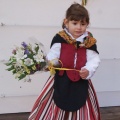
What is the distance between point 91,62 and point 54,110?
0.44 meters

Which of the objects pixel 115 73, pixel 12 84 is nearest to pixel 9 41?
pixel 12 84

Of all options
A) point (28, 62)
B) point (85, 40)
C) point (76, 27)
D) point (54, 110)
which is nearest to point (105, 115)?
point (54, 110)

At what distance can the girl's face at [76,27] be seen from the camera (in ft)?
6.78

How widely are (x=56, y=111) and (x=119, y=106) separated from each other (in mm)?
1534

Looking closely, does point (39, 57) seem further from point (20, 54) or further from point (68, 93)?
point (68, 93)

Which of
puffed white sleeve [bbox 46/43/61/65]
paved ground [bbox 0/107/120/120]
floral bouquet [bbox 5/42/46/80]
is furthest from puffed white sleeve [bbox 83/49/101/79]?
paved ground [bbox 0/107/120/120]

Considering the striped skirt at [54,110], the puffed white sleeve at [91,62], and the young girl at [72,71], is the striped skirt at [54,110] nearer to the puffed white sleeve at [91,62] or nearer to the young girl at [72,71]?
the young girl at [72,71]

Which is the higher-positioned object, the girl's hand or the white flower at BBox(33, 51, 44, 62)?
the white flower at BBox(33, 51, 44, 62)

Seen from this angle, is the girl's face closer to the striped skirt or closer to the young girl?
the young girl

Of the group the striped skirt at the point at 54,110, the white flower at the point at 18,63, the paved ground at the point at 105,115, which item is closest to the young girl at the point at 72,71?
the striped skirt at the point at 54,110

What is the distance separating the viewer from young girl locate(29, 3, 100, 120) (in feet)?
6.80

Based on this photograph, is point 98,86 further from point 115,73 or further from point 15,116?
point 15,116

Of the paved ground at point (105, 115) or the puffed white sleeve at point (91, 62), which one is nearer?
the puffed white sleeve at point (91, 62)

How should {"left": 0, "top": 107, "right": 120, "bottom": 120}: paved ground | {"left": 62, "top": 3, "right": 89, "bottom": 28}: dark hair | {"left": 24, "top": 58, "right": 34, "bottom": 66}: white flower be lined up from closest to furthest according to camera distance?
{"left": 24, "top": 58, "right": 34, "bottom": 66}: white flower
{"left": 62, "top": 3, "right": 89, "bottom": 28}: dark hair
{"left": 0, "top": 107, "right": 120, "bottom": 120}: paved ground
